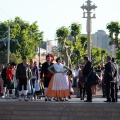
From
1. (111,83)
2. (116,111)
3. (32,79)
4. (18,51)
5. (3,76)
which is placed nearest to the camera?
(116,111)

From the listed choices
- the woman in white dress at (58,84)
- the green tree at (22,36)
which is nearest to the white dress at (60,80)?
the woman in white dress at (58,84)

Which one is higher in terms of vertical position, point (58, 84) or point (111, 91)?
point (58, 84)

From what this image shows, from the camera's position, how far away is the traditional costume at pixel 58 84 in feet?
53.6

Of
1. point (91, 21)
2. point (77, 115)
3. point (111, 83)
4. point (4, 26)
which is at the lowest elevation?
point (77, 115)

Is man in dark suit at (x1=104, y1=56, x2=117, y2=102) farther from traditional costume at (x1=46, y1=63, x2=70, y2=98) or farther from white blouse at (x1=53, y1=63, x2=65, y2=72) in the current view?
white blouse at (x1=53, y1=63, x2=65, y2=72)

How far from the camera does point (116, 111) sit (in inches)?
581

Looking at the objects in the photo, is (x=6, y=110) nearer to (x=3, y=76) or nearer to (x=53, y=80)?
(x=53, y=80)

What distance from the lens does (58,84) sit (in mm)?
16359

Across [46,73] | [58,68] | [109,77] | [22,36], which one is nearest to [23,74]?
[46,73]

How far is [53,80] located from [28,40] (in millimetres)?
57285

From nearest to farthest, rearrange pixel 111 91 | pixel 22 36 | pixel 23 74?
pixel 111 91 → pixel 23 74 → pixel 22 36

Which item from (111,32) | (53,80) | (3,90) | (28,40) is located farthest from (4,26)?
(53,80)

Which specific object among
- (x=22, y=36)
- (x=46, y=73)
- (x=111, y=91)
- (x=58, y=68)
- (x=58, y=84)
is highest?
(x=22, y=36)

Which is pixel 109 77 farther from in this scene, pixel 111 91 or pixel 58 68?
pixel 58 68
